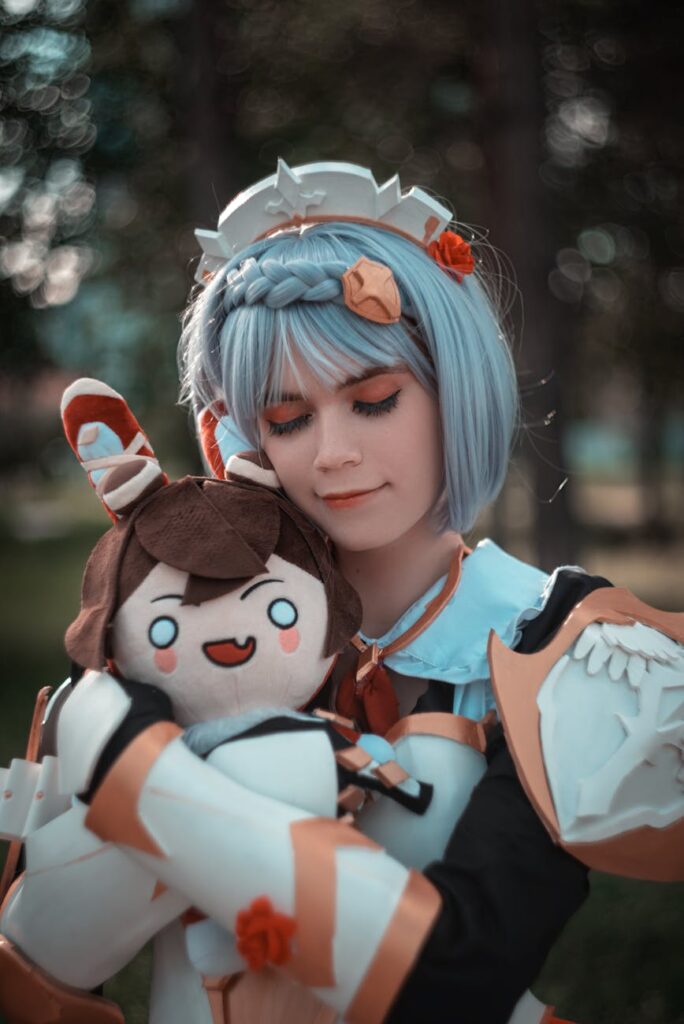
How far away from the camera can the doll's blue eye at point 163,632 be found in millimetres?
1391

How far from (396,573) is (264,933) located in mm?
729

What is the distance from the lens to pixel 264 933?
1.21m

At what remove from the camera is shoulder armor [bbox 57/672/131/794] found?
4.25 ft

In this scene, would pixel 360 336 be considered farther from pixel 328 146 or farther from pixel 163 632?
pixel 328 146

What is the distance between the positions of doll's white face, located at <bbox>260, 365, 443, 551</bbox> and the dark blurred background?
2.18 meters

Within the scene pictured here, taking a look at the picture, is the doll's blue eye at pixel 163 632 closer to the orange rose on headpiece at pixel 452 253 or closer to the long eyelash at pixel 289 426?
the long eyelash at pixel 289 426

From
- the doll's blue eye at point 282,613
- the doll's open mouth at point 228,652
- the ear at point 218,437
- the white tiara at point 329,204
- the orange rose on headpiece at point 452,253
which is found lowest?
the doll's open mouth at point 228,652

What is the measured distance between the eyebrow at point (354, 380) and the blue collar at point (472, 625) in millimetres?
354

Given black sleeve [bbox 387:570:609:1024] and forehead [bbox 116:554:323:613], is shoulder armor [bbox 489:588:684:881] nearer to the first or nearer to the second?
black sleeve [bbox 387:570:609:1024]

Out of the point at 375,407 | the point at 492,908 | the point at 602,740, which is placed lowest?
the point at 492,908

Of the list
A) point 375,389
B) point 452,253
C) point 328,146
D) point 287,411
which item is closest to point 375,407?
point 375,389

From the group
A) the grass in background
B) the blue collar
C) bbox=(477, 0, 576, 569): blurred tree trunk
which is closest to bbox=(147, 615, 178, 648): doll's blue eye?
the blue collar

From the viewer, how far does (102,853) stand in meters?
1.35

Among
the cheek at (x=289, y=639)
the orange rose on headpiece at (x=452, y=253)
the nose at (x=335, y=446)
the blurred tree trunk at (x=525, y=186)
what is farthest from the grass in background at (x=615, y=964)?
the blurred tree trunk at (x=525, y=186)
